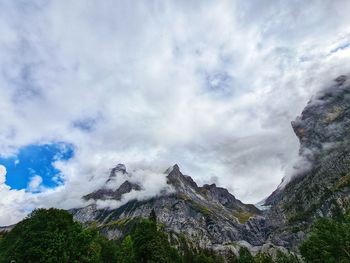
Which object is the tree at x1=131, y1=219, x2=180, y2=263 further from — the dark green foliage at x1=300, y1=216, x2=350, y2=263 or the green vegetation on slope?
the dark green foliage at x1=300, y1=216, x2=350, y2=263

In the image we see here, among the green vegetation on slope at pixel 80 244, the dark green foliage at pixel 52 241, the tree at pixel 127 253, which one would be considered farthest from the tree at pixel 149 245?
the dark green foliage at pixel 52 241

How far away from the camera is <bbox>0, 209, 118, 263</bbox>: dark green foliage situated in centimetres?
6481

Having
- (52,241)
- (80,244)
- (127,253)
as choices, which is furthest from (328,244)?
(52,241)

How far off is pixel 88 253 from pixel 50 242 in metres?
12.4

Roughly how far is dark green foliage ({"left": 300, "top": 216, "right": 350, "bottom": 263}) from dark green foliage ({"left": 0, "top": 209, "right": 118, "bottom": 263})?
66891 millimetres

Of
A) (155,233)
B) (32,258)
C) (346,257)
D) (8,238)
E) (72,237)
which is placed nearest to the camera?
(32,258)

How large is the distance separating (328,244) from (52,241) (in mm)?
77963

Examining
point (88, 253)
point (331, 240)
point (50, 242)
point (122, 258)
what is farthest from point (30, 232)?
point (331, 240)

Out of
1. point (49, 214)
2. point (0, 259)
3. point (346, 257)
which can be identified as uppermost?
point (49, 214)

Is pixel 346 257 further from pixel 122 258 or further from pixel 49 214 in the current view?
pixel 49 214

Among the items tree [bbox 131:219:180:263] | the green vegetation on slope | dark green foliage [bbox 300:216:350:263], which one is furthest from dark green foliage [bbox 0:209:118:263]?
dark green foliage [bbox 300:216:350:263]

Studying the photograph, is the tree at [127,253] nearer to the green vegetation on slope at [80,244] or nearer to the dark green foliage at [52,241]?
the green vegetation on slope at [80,244]

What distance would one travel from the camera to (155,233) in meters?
78.9

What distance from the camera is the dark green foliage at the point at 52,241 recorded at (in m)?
64.8
